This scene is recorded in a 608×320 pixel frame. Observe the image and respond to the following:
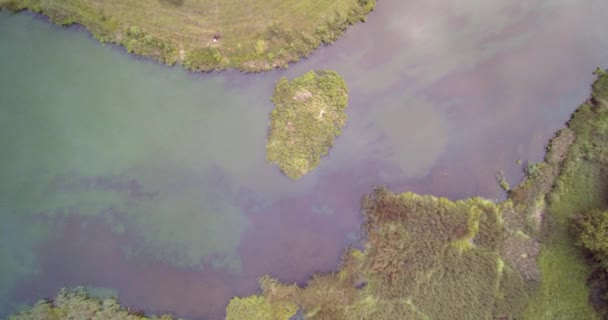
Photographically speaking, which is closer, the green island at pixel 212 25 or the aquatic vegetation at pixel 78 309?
the aquatic vegetation at pixel 78 309

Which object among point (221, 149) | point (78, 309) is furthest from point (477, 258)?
point (78, 309)

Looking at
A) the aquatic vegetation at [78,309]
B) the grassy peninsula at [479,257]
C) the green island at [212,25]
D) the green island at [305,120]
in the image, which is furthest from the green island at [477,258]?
the green island at [212,25]

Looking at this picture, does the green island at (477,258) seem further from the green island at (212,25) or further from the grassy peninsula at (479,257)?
the green island at (212,25)

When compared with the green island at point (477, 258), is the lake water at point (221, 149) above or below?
above

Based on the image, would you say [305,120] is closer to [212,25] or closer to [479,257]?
[212,25]

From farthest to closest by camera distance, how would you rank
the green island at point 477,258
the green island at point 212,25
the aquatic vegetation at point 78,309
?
the green island at point 212,25 < the aquatic vegetation at point 78,309 < the green island at point 477,258

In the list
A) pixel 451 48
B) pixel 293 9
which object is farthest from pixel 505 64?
pixel 293 9

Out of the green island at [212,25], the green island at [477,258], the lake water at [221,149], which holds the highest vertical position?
the green island at [212,25]

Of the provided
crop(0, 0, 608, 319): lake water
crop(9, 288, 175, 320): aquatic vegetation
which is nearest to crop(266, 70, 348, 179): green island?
crop(0, 0, 608, 319): lake water

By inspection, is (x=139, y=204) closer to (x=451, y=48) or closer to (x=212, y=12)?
(x=212, y=12)
